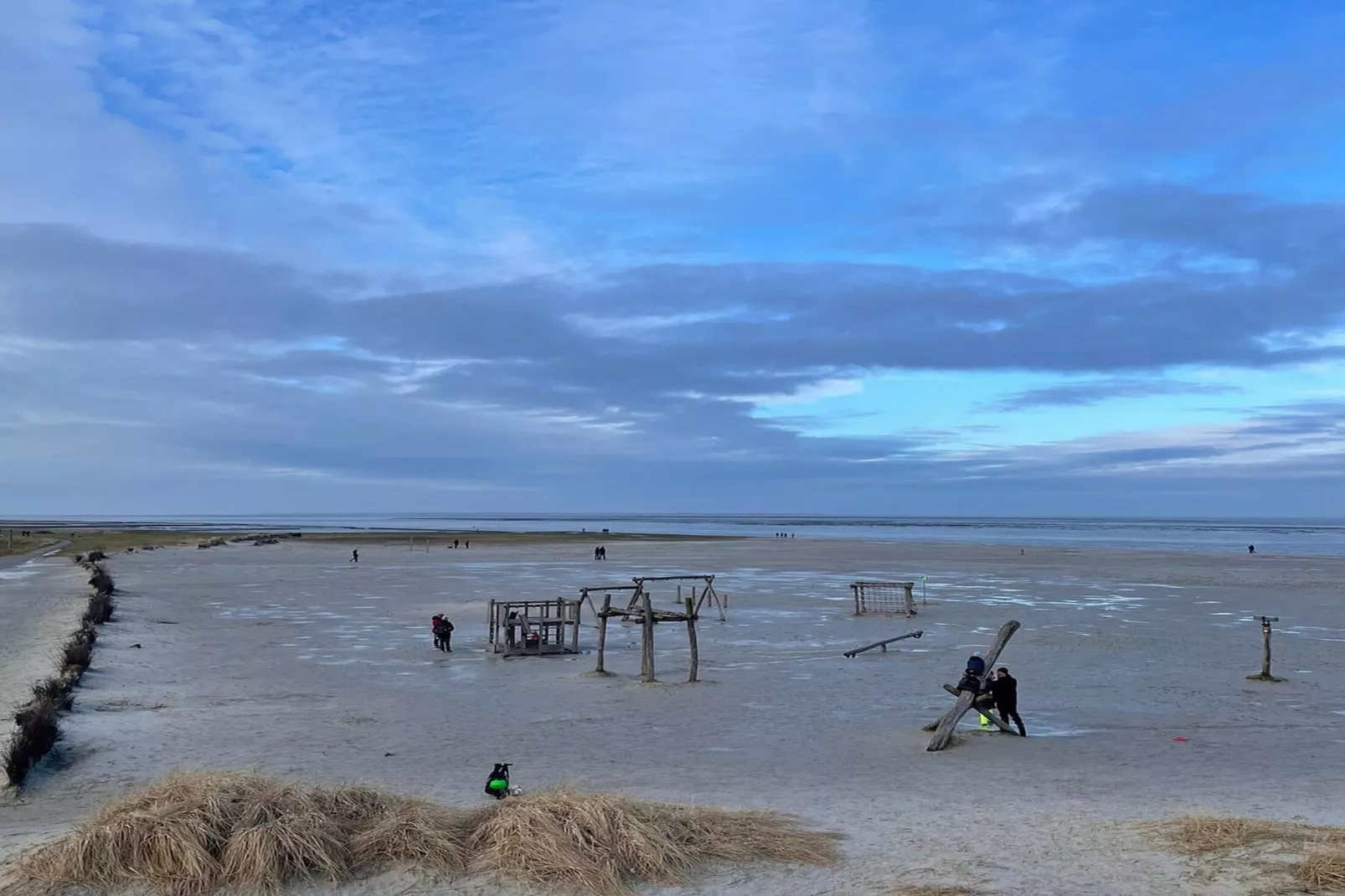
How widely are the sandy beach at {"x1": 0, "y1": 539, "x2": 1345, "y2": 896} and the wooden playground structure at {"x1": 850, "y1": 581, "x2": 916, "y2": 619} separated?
819 mm

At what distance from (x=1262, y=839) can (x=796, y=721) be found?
8.13 meters

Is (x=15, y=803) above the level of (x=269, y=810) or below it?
below

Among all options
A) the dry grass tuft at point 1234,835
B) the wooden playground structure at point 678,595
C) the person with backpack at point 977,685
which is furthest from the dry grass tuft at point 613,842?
the wooden playground structure at point 678,595

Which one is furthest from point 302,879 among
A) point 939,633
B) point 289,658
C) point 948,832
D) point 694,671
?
point 939,633

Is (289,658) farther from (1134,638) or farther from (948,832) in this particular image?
(1134,638)

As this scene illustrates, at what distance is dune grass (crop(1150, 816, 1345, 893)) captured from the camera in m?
8.81

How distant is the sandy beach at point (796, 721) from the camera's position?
34.8ft

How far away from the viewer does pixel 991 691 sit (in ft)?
52.4

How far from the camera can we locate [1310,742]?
15461 mm

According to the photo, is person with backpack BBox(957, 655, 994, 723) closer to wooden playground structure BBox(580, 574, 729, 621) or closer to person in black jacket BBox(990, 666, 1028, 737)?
person in black jacket BBox(990, 666, 1028, 737)

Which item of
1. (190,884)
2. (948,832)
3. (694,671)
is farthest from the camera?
(694,671)

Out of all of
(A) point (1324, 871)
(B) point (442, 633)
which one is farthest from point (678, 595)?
(A) point (1324, 871)

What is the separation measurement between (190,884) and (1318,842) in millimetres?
10148

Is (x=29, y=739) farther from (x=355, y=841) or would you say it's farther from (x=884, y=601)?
(x=884, y=601)
